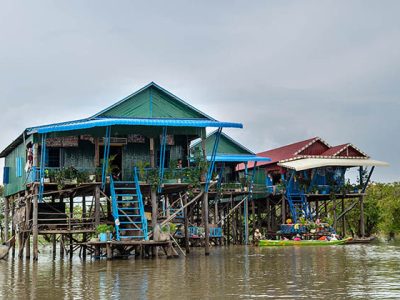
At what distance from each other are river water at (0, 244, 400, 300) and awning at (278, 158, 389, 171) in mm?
15706

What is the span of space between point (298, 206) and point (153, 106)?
17809 mm

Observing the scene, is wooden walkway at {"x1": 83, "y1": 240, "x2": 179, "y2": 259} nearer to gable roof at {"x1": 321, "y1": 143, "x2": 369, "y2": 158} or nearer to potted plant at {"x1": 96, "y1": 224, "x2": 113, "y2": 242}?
potted plant at {"x1": 96, "y1": 224, "x2": 113, "y2": 242}

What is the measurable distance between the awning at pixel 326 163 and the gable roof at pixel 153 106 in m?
11.8

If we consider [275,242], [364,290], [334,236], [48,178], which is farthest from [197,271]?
[334,236]

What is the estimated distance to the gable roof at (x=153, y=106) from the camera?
28984 mm

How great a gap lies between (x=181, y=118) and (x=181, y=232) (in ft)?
37.0

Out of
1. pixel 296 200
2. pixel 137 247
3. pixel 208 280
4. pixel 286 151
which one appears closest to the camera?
pixel 208 280

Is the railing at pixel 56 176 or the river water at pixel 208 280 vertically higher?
the railing at pixel 56 176

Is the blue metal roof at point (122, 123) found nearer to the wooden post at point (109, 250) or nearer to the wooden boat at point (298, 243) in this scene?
the wooden post at point (109, 250)

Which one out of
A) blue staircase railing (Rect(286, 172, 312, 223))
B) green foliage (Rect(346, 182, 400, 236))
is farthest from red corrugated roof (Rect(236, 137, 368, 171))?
green foliage (Rect(346, 182, 400, 236))

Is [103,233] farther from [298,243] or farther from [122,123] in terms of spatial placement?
[298,243]

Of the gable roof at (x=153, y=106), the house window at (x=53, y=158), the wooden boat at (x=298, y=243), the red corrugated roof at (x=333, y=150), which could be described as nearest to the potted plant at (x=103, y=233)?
the house window at (x=53, y=158)

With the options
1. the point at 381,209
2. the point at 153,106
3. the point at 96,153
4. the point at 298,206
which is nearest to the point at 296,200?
the point at 298,206

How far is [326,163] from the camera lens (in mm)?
39594
